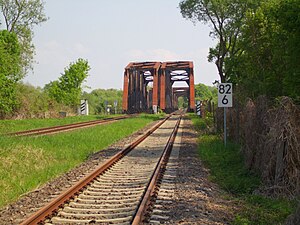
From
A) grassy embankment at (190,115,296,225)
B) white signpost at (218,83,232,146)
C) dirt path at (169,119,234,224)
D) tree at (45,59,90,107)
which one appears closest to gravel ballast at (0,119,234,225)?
dirt path at (169,119,234,224)

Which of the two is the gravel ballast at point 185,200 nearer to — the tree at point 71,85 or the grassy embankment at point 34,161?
the grassy embankment at point 34,161

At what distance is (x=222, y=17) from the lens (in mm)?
33156

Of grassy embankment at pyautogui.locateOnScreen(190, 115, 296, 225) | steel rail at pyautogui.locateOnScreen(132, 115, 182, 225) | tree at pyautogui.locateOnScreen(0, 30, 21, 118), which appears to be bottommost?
grassy embankment at pyautogui.locateOnScreen(190, 115, 296, 225)

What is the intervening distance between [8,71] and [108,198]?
26985 millimetres

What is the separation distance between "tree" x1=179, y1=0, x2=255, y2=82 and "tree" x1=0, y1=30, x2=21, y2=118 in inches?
571

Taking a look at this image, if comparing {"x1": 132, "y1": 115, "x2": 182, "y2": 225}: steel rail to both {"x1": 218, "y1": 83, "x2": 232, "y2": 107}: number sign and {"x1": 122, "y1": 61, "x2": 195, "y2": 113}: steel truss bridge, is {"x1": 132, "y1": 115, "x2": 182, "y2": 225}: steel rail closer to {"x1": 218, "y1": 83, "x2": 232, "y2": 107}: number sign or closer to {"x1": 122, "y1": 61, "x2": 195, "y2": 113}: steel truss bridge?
{"x1": 218, "y1": 83, "x2": 232, "y2": 107}: number sign

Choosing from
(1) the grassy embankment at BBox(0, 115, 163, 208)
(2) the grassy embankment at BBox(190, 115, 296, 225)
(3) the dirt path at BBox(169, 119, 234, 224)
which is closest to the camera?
(3) the dirt path at BBox(169, 119, 234, 224)

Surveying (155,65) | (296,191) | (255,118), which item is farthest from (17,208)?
(155,65)

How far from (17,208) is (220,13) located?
2856 cm

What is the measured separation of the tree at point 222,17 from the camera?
31.9 meters

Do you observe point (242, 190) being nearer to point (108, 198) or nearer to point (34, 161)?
point (108, 198)

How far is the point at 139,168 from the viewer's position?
11.6 m

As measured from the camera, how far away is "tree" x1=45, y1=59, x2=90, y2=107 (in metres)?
54.8

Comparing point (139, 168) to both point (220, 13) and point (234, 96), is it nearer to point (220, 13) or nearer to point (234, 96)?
point (234, 96)
